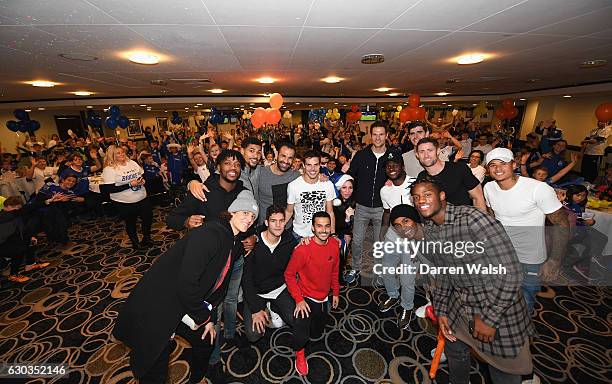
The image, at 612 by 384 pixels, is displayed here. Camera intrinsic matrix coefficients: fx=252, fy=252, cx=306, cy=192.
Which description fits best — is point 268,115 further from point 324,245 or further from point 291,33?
point 324,245

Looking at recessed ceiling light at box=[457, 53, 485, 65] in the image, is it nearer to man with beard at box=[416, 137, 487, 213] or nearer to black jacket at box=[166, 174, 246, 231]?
man with beard at box=[416, 137, 487, 213]

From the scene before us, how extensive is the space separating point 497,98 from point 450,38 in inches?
530

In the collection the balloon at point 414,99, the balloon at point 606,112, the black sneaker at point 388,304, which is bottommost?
the black sneaker at point 388,304

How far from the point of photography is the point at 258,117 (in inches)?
263

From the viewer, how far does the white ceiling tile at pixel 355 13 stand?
245cm

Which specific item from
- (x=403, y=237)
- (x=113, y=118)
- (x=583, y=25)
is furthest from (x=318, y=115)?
(x=403, y=237)

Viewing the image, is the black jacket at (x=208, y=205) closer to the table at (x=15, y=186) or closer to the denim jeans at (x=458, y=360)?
the denim jeans at (x=458, y=360)

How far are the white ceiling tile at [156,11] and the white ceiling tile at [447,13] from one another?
2.20 m

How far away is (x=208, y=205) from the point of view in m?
2.68

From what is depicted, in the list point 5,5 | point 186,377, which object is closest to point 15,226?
point 5,5

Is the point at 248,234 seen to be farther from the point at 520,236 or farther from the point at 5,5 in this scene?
the point at 5,5

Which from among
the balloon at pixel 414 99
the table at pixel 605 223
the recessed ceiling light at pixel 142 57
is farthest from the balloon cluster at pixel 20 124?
the table at pixel 605 223

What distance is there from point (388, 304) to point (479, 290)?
1.63 metres

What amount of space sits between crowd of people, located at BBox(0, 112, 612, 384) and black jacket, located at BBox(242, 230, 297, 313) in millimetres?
12
